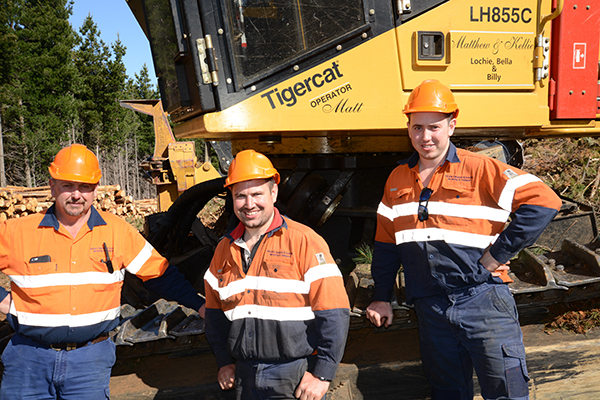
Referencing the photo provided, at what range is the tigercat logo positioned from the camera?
3000 millimetres

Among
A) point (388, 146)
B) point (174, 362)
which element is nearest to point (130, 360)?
point (174, 362)

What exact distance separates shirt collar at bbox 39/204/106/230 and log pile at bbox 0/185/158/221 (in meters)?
7.39

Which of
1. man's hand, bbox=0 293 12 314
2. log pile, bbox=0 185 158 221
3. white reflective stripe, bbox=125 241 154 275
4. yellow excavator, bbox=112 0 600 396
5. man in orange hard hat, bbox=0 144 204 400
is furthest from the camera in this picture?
log pile, bbox=0 185 158 221

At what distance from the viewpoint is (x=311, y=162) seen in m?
4.12

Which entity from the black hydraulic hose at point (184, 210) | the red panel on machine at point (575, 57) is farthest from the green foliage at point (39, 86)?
the red panel on machine at point (575, 57)

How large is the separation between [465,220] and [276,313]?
1187 mm

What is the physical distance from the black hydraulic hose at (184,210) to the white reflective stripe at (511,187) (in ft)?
9.23

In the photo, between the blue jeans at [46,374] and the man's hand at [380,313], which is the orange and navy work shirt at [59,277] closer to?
the blue jeans at [46,374]

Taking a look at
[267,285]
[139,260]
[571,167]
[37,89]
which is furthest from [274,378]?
[37,89]

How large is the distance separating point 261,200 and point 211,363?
6.68ft

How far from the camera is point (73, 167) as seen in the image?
254 cm

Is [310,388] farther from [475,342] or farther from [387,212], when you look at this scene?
[387,212]

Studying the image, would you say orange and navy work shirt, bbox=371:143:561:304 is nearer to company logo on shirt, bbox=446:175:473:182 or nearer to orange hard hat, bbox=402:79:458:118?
company logo on shirt, bbox=446:175:473:182

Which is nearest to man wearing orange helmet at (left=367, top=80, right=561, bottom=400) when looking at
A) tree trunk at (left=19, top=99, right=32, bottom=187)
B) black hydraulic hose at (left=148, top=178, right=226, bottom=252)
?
black hydraulic hose at (left=148, top=178, right=226, bottom=252)
